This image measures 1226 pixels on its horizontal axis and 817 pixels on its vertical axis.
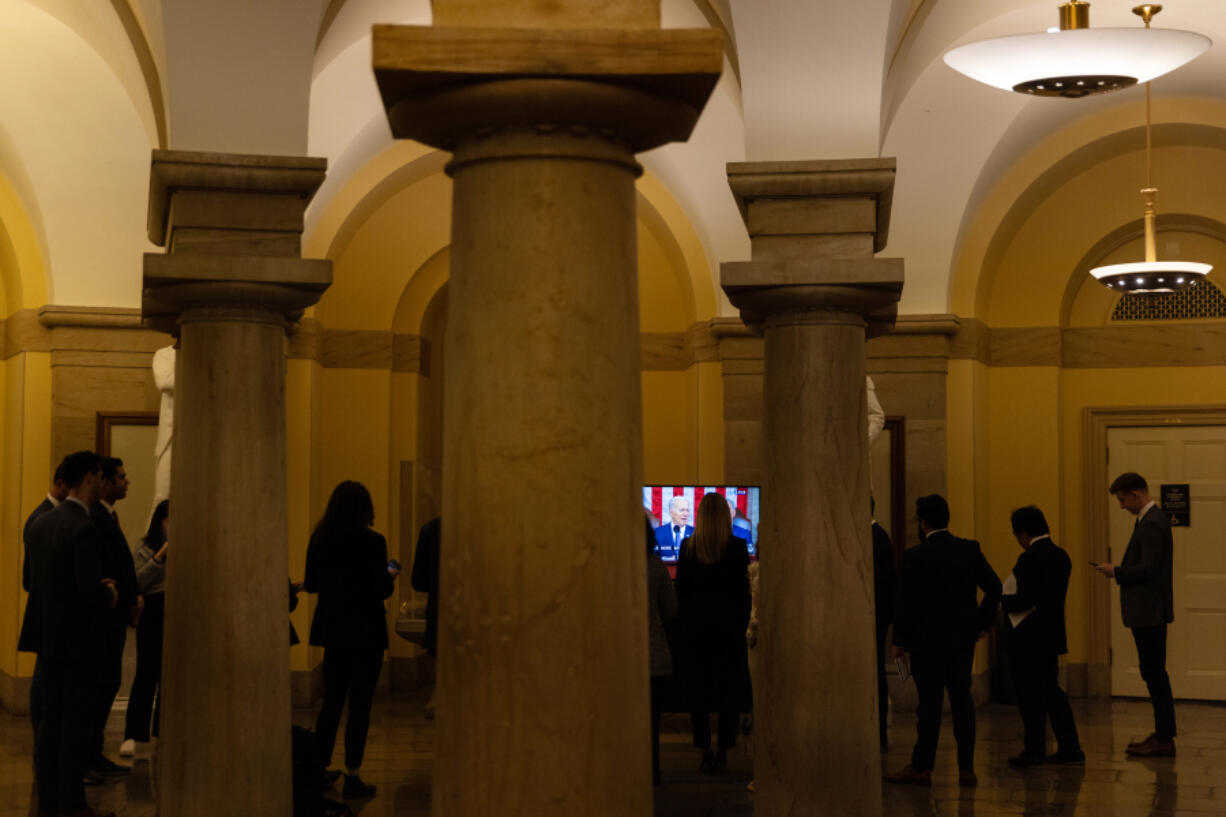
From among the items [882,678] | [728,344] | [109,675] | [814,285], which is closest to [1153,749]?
[882,678]

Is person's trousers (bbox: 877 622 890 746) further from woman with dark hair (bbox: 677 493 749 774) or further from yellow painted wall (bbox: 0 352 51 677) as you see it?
yellow painted wall (bbox: 0 352 51 677)

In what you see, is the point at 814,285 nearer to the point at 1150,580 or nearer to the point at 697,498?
the point at 1150,580

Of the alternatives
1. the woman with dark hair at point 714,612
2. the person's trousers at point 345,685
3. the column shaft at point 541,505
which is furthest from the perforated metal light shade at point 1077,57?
the column shaft at point 541,505

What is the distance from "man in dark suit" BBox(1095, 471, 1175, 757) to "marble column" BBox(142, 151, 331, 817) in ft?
18.8

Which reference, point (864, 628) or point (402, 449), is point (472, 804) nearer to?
point (864, 628)

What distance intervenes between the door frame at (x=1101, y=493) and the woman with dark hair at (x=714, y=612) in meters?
5.94

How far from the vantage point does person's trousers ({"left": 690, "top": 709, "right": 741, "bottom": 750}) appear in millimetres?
9125

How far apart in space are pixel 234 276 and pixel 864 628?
2997mm

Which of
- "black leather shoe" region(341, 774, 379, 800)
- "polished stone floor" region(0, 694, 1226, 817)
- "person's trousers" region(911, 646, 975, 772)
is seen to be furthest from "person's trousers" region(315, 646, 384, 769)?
"person's trousers" region(911, 646, 975, 772)

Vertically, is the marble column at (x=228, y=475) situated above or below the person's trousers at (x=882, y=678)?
above

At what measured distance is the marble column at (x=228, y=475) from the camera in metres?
6.21

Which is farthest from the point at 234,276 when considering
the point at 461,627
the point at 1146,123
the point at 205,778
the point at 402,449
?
the point at 1146,123

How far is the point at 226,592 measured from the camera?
6.23 meters

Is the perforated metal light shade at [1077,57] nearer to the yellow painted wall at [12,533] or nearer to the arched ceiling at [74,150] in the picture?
the arched ceiling at [74,150]
